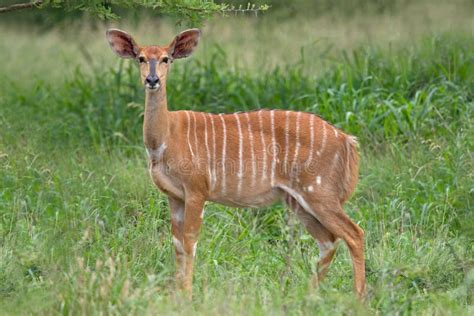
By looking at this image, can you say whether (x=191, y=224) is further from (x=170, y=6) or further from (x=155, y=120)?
(x=170, y=6)

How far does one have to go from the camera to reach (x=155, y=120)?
19.0 feet

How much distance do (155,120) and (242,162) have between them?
531mm

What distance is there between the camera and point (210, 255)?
596 cm

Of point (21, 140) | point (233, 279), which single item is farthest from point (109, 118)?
point (233, 279)

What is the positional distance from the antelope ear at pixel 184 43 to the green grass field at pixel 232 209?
38.3 inches

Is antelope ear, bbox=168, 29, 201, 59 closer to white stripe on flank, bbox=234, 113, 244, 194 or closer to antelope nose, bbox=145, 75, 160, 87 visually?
antelope nose, bbox=145, 75, 160, 87

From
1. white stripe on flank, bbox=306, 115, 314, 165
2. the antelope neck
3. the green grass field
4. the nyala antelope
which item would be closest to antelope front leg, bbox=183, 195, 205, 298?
the nyala antelope

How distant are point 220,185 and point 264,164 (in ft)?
0.86

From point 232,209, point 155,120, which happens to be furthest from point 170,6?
point 232,209

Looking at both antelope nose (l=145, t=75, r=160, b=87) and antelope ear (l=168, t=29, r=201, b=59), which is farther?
antelope ear (l=168, t=29, r=201, b=59)

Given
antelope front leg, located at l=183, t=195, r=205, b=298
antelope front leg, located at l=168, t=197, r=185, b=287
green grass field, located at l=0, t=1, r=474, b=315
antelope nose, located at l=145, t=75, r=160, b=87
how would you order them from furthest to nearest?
antelope front leg, located at l=168, t=197, r=185, b=287 < antelope front leg, located at l=183, t=195, r=205, b=298 < antelope nose, located at l=145, t=75, r=160, b=87 < green grass field, located at l=0, t=1, r=474, b=315

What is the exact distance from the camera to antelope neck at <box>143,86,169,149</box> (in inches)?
228

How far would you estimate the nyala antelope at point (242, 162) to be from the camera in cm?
574

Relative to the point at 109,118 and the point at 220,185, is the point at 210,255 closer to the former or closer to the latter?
the point at 220,185
